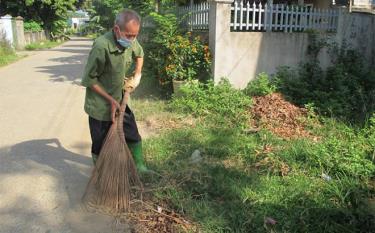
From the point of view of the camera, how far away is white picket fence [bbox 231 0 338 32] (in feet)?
24.4

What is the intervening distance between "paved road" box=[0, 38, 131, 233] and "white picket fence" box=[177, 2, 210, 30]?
2790 millimetres

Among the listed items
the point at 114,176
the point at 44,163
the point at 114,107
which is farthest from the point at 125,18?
the point at 44,163

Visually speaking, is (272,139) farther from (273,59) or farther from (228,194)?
(273,59)

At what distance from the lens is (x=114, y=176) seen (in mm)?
3537

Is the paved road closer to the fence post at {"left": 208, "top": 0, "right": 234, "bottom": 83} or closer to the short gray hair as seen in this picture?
the short gray hair

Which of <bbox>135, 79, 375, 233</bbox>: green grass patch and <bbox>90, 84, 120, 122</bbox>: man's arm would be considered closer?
<bbox>135, 79, 375, 233</bbox>: green grass patch

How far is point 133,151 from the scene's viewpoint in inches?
159

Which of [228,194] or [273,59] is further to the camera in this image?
[273,59]

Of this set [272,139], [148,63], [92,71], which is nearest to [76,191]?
[92,71]

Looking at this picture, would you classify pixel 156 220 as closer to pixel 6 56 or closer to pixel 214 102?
pixel 214 102

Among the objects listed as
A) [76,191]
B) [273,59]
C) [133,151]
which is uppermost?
[273,59]

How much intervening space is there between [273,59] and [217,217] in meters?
4.98

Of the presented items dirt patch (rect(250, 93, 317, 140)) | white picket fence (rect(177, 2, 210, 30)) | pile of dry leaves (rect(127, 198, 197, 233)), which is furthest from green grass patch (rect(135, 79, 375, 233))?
white picket fence (rect(177, 2, 210, 30))

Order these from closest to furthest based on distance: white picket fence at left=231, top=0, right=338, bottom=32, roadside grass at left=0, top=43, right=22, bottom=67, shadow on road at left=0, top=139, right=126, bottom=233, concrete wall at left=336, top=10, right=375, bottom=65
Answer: shadow on road at left=0, top=139, right=126, bottom=233
white picket fence at left=231, top=0, right=338, bottom=32
concrete wall at left=336, top=10, right=375, bottom=65
roadside grass at left=0, top=43, right=22, bottom=67
